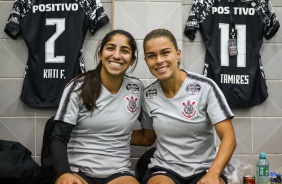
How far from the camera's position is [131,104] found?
166 cm

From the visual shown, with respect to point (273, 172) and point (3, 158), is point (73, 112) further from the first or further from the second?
point (273, 172)

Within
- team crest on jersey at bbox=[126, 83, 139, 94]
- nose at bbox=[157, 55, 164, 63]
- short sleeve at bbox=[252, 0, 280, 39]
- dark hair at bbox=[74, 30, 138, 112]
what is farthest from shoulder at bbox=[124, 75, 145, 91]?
short sleeve at bbox=[252, 0, 280, 39]

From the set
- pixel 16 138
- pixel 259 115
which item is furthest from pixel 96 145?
pixel 259 115

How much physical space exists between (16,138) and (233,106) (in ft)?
4.91

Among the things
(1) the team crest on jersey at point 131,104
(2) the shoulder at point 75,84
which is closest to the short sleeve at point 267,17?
(1) the team crest on jersey at point 131,104

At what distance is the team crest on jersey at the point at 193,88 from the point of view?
157 centimetres

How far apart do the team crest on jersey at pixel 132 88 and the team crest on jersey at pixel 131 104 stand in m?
0.03

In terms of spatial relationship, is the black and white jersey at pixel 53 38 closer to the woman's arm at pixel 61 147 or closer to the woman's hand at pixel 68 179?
the woman's arm at pixel 61 147

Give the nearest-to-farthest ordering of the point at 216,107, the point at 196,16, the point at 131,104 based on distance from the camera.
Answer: the point at 216,107 → the point at 131,104 → the point at 196,16

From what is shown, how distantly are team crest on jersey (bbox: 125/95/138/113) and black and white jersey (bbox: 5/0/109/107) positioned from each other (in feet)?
2.05

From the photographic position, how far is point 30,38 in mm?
2123

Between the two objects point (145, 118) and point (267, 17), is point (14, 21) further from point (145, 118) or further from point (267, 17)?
point (267, 17)

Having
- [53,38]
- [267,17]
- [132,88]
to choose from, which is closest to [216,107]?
[132,88]

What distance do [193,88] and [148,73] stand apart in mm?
588
